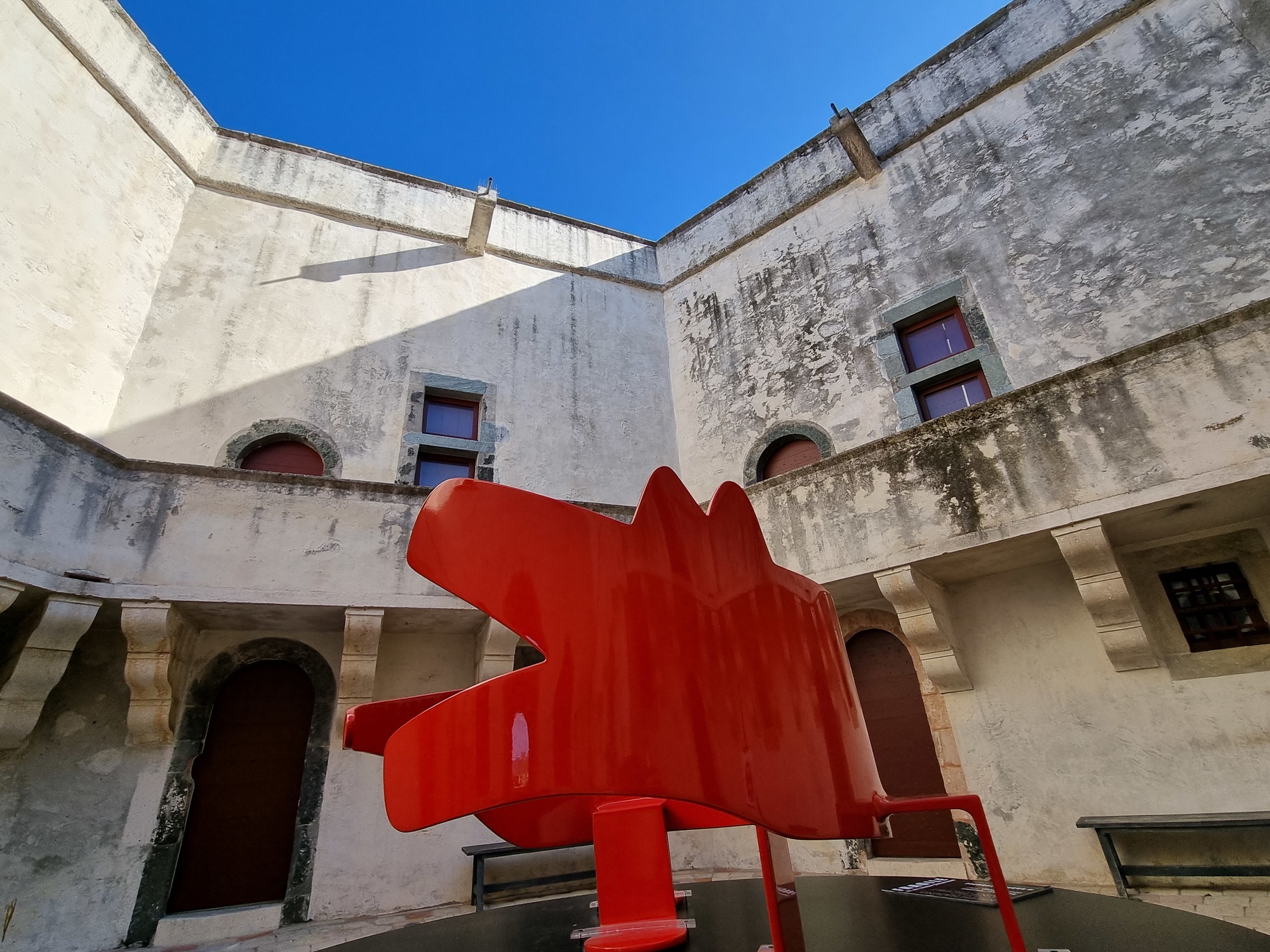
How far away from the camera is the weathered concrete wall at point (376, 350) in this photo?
23.8ft

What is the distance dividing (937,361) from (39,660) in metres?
8.88

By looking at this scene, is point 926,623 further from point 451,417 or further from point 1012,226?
point 451,417

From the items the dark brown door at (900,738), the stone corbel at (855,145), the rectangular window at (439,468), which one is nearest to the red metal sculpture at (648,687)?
the dark brown door at (900,738)

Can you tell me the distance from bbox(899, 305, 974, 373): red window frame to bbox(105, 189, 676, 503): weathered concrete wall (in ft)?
11.1

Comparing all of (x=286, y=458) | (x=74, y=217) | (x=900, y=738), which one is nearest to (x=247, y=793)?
(x=286, y=458)

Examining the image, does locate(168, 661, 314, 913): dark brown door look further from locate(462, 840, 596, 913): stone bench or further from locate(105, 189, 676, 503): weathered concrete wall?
locate(105, 189, 676, 503): weathered concrete wall

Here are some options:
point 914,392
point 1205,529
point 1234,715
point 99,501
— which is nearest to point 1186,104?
point 914,392

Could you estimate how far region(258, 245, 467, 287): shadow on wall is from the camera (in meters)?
8.52

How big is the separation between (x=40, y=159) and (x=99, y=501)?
4365mm

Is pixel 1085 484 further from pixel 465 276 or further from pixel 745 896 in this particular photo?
pixel 465 276

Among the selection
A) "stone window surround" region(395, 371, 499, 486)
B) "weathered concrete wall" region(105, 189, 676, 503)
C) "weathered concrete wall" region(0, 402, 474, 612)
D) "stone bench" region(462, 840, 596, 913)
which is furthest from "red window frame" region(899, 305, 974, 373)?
"stone bench" region(462, 840, 596, 913)

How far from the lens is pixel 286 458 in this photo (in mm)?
7227

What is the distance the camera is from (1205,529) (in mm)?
5020

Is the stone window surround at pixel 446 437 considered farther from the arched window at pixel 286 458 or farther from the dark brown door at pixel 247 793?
the dark brown door at pixel 247 793
